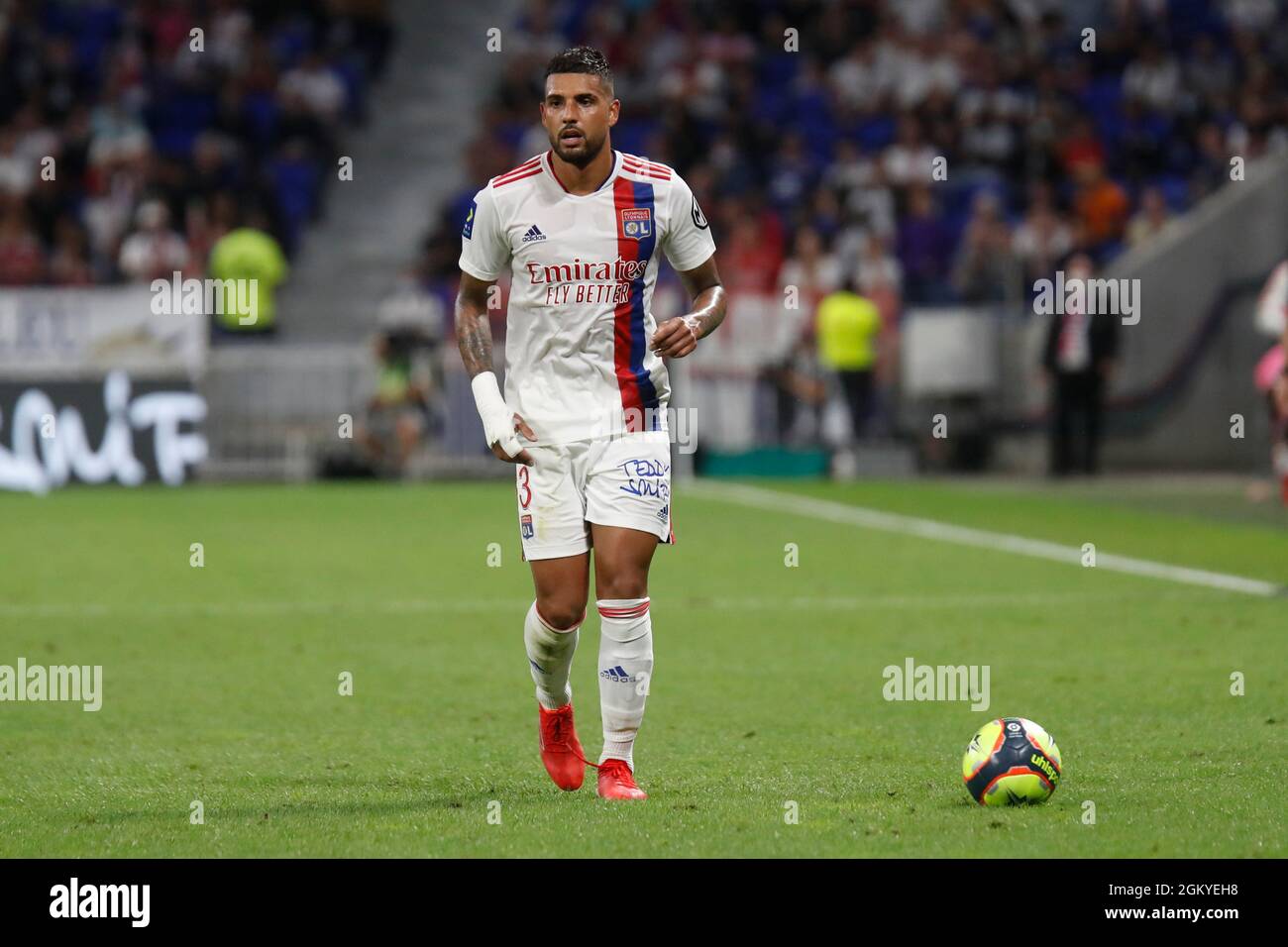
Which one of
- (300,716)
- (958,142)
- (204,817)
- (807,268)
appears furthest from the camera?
(958,142)

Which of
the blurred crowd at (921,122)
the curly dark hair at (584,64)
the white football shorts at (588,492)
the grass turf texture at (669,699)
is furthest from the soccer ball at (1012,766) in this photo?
the blurred crowd at (921,122)

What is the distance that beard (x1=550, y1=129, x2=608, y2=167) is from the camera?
271 inches

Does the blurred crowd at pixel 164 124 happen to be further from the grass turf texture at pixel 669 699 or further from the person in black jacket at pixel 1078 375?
the grass turf texture at pixel 669 699

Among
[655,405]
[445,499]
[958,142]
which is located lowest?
[445,499]

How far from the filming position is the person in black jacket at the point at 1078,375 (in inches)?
915

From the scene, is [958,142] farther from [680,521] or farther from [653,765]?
[653,765]

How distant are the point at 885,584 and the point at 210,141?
17248mm

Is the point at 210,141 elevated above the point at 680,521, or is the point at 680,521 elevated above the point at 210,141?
the point at 210,141

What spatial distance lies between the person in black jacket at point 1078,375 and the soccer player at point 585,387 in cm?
1636

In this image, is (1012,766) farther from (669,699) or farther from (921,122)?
(921,122)

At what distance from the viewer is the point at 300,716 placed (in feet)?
28.5

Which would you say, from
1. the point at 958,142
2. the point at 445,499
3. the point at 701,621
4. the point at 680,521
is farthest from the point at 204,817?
the point at 958,142

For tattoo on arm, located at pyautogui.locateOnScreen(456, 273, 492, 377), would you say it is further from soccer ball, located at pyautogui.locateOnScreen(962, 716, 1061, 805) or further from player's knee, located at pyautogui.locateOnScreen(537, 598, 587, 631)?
soccer ball, located at pyautogui.locateOnScreen(962, 716, 1061, 805)

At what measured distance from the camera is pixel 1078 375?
925 inches
